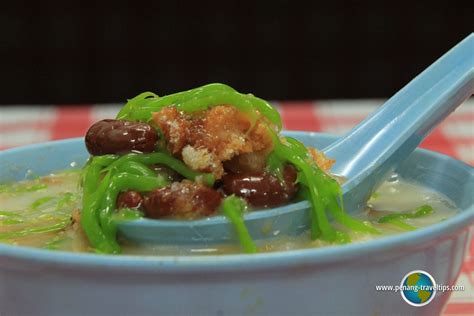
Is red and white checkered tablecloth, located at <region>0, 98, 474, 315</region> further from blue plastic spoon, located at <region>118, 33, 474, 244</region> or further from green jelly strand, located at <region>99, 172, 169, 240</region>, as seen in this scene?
green jelly strand, located at <region>99, 172, 169, 240</region>

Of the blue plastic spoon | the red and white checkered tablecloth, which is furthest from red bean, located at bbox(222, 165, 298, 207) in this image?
the red and white checkered tablecloth

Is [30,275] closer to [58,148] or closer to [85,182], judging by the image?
[85,182]

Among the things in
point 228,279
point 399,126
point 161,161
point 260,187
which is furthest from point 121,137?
point 399,126

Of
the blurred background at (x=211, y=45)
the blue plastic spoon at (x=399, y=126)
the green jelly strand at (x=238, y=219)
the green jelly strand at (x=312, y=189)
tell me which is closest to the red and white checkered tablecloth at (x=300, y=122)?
the blue plastic spoon at (x=399, y=126)

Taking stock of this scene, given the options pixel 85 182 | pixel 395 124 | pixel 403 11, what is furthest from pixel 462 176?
pixel 403 11

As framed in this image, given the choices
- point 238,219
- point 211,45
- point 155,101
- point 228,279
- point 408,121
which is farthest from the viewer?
point 211,45

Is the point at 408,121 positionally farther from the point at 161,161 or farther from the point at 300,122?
the point at 300,122
